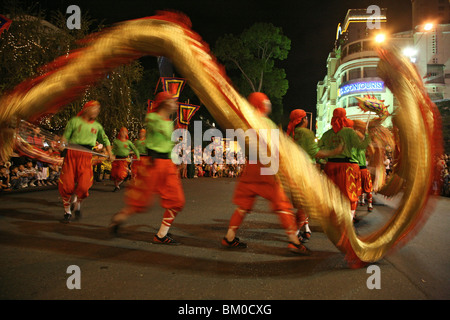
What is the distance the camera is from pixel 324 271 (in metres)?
3.16

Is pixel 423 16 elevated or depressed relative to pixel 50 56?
elevated

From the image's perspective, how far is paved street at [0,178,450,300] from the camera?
2.61m

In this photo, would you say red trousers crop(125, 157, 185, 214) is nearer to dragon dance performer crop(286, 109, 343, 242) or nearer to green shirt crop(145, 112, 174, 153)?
green shirt crop(145, 112, 174, 153)

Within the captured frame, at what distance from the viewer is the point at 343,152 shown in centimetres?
440

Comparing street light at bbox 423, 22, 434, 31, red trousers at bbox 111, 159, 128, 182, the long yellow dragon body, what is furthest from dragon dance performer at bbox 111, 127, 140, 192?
street light at bbox 423, 22, 434, 31

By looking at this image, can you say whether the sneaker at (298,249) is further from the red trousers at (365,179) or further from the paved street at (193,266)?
the red trousers at (365,179)

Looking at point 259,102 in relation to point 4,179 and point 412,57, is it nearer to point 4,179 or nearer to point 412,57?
point 4,179

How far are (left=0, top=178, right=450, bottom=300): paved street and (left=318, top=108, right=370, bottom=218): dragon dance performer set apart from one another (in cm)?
86

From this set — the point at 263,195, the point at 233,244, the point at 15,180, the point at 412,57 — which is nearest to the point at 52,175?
the point at 15,180
